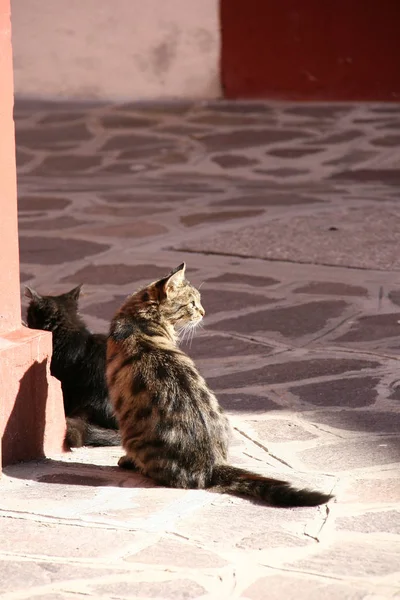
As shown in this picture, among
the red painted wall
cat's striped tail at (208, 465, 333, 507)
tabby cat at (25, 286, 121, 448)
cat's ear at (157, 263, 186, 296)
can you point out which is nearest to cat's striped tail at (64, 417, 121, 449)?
tabby cat at (25, 286, 121, 448)

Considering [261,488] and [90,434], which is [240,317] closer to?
[90,434]

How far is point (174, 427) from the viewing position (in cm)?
405

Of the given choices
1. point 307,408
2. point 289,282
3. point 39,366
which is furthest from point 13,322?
point 289,282

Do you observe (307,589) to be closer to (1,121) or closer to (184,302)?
(184,302)

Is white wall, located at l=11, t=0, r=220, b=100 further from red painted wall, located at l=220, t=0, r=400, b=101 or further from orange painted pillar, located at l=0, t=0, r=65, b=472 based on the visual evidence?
orange painted pillar, located at l=0, t=0, r=65, b=472

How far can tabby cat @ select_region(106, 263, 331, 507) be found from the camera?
13.2 feet

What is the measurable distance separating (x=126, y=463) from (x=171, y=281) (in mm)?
777

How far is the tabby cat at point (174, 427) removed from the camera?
4.03 meters

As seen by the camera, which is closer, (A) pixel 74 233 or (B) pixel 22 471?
(B) pixel 22 471

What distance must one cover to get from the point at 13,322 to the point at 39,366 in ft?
0.65

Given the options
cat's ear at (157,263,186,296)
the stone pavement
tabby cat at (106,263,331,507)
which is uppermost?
cat's ear at (157,263,186,296)

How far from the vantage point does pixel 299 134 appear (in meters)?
12.4

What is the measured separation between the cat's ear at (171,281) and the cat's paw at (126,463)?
0.71 meters

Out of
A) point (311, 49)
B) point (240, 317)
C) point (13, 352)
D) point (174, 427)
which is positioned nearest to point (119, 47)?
point (311, 49)
